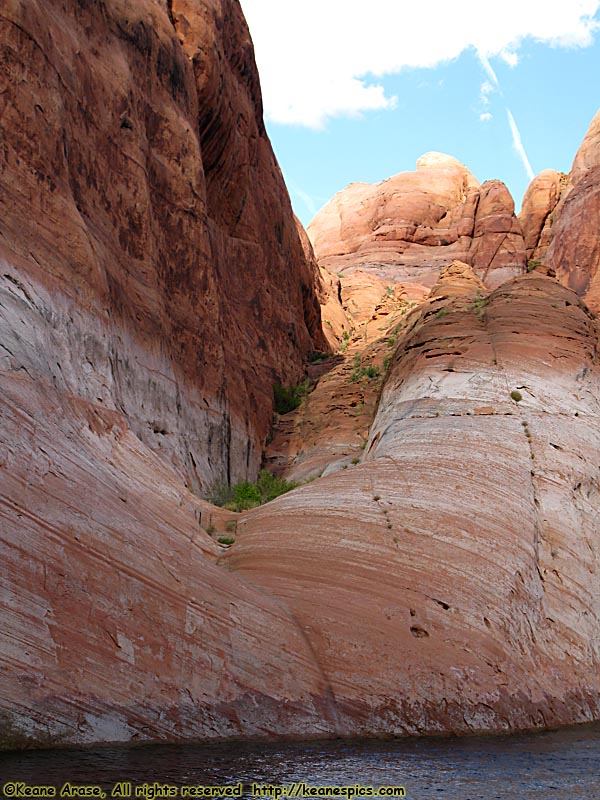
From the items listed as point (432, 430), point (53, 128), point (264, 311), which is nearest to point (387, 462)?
point (432, 430)

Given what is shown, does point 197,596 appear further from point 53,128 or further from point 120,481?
point 53,128

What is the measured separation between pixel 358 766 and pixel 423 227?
57.9 meters

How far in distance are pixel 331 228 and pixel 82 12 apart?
53175mm

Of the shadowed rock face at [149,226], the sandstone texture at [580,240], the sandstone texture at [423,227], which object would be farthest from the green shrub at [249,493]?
the sandstone texture at [423,227]

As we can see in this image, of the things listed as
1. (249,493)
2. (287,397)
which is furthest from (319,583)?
(287,397)

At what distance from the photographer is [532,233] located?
5550cm

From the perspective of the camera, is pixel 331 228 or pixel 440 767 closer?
pixel 440 767

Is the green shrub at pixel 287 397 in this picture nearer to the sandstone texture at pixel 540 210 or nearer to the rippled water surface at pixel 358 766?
the rippled water surface at pixel 358 766

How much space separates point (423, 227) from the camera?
6291 centimetres

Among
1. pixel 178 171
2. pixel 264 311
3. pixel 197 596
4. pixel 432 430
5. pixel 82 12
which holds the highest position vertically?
pixel 82 12

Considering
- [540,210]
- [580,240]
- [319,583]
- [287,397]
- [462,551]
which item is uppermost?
[540,210]

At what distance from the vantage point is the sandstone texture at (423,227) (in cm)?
5509

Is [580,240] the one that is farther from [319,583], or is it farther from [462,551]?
[319,583]

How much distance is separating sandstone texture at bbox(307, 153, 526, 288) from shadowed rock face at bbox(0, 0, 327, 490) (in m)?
27.4
